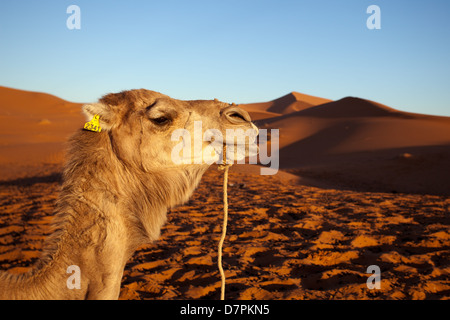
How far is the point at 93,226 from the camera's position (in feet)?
6.47

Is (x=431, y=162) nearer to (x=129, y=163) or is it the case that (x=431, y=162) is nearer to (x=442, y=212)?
(x=442, y=212)

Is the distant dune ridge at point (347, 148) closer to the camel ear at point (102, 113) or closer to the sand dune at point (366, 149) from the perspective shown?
the sand dune at point (366, 149)

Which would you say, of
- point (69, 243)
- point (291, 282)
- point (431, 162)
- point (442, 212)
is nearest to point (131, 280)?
point (291, 282)

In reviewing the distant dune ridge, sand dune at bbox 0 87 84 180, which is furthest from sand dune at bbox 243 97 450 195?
sand dune at bbox 0 87 84 180

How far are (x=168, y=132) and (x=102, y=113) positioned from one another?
0.47m

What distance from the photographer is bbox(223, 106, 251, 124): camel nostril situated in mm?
2324

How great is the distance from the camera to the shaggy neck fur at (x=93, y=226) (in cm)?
194

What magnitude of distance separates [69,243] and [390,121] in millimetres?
31697

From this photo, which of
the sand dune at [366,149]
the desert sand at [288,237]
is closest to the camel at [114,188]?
the desert sand at [288,237]

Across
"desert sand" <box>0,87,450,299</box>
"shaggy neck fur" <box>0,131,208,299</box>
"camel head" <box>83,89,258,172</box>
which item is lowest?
"desert sand" <box>0,87,450,299</box>

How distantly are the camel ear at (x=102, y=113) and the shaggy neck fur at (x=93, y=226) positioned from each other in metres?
0.08

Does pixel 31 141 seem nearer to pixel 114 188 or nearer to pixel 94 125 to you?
pixel 94 125

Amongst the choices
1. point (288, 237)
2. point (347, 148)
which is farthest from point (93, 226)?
point (347, 148)

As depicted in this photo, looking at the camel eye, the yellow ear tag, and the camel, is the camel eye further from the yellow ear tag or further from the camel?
the yellow ear tag
